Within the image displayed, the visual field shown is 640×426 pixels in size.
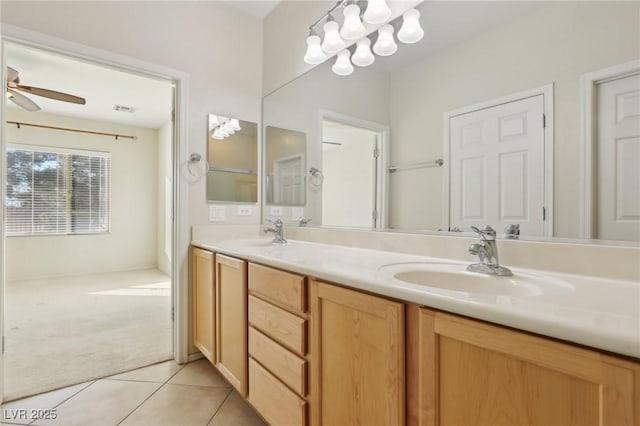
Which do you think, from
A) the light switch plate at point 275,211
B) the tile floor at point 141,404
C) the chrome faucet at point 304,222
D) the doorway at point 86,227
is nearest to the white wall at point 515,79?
the chrome faucet at point 304,222

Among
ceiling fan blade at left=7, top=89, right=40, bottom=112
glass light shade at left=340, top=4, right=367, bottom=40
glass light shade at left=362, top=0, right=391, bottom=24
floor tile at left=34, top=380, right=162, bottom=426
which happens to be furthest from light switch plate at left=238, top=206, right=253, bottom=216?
ceiling fan blade at left=7, top=89, right=40, bottom=112

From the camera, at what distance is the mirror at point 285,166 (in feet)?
6.94

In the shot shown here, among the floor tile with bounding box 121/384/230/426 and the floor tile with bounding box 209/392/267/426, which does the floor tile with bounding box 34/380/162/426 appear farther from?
the floor tile with bounding box 209/392/267/426

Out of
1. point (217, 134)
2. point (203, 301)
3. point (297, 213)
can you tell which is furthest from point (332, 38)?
point (203, 301)

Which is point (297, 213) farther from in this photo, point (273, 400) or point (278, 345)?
point (273, 400)

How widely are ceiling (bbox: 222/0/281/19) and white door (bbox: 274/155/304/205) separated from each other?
3.74ft

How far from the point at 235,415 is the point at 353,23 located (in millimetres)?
2095

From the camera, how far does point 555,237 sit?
99 cm

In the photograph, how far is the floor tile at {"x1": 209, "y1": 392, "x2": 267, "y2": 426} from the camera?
1.43 metres

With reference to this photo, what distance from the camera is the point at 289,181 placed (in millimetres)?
2215

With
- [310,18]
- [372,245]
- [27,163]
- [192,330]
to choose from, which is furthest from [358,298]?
[27,163]

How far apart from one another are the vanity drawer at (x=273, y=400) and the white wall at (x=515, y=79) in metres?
0.87

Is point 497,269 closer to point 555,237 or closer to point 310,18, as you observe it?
point 555,237

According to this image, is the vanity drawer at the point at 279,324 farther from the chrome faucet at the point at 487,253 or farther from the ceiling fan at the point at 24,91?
the ceiling fan at the point at 24,91
